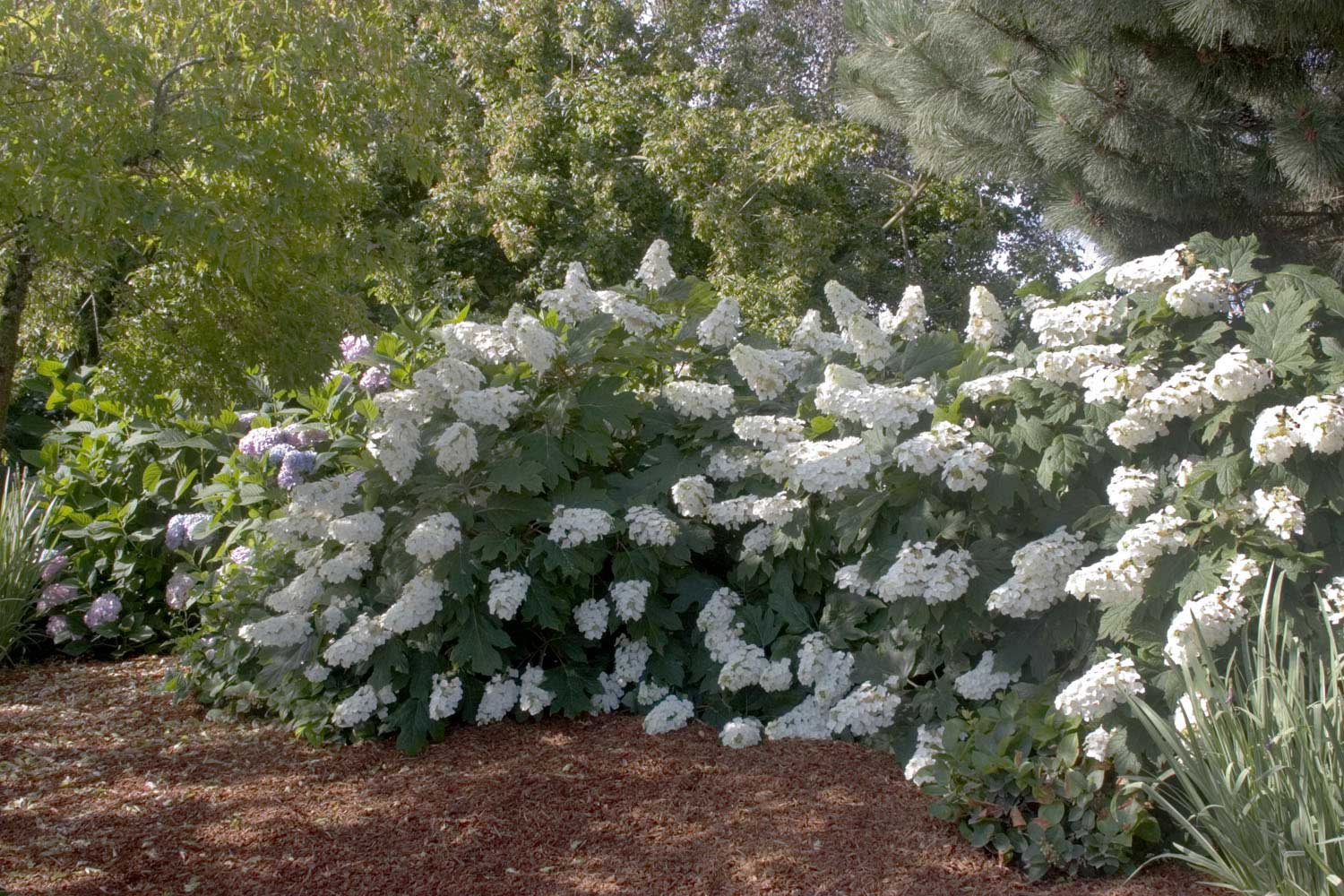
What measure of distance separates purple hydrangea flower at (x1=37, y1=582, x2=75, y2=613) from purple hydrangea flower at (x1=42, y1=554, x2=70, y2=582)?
5cm

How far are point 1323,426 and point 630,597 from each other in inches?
90.2

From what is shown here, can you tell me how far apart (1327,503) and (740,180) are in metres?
10.2

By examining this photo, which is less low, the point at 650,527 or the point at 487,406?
the point at 487,406

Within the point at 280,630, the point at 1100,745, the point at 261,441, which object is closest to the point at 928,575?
the point at 1100,745

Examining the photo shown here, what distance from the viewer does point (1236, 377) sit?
3379mm

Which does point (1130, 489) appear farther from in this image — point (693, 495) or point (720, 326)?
point (720, 326)

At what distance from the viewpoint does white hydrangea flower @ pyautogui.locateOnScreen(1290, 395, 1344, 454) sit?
3146mm

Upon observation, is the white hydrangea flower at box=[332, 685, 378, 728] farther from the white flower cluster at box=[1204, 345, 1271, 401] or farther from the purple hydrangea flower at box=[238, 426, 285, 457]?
the white flower cluster at box=[1204, 345, 1271, 401]

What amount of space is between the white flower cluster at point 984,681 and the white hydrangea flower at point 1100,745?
513 mm

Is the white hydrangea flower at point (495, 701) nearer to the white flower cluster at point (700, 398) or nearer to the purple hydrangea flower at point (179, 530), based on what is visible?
the white flower cluster at point (700, 398)

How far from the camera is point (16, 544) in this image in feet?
19.7

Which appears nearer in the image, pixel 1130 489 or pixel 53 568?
pixel 1130 489

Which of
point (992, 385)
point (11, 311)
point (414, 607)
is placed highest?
point (11, 311)

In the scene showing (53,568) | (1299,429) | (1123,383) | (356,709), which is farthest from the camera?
(53,568)
